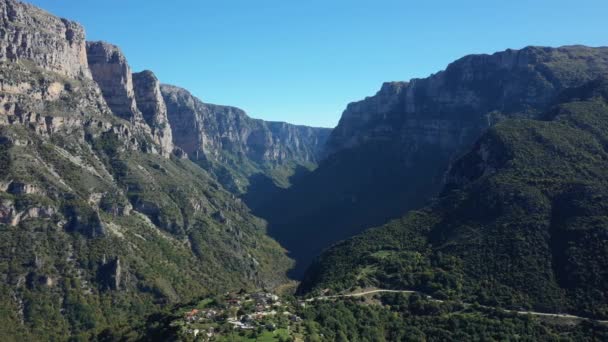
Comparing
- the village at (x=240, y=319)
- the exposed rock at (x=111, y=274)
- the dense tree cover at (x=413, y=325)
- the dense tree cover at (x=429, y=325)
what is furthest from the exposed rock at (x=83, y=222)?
the dense tree cover at (x=429, y=325)

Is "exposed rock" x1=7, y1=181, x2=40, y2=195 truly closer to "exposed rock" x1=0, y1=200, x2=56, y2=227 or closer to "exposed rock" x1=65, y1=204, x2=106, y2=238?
"exposed rock" x1=0, y1=200, x2=56, y2=227

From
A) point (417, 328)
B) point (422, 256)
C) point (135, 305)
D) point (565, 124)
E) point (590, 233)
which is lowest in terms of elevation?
point (135, 305)

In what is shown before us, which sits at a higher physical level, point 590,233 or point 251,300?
point 590,233

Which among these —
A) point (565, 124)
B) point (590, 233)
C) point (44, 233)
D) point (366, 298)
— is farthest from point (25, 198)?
point (565, 124)

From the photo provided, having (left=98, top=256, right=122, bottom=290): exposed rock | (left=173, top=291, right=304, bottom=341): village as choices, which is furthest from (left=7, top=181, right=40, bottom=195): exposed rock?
(left=173, top=291, right=304, bottom=341): village

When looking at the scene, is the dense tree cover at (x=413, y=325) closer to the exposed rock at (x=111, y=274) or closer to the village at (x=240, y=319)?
the village at (x=240, y=319)

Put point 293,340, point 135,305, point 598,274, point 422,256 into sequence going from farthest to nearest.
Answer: point 135,305 → point 422,256 → point 598,274 → point 293,340

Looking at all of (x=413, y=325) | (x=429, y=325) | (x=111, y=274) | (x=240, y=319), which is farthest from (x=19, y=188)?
(x=429, y=325)

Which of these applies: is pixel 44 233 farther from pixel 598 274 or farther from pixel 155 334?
pixel 598 274

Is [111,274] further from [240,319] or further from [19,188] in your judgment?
[240,319]
